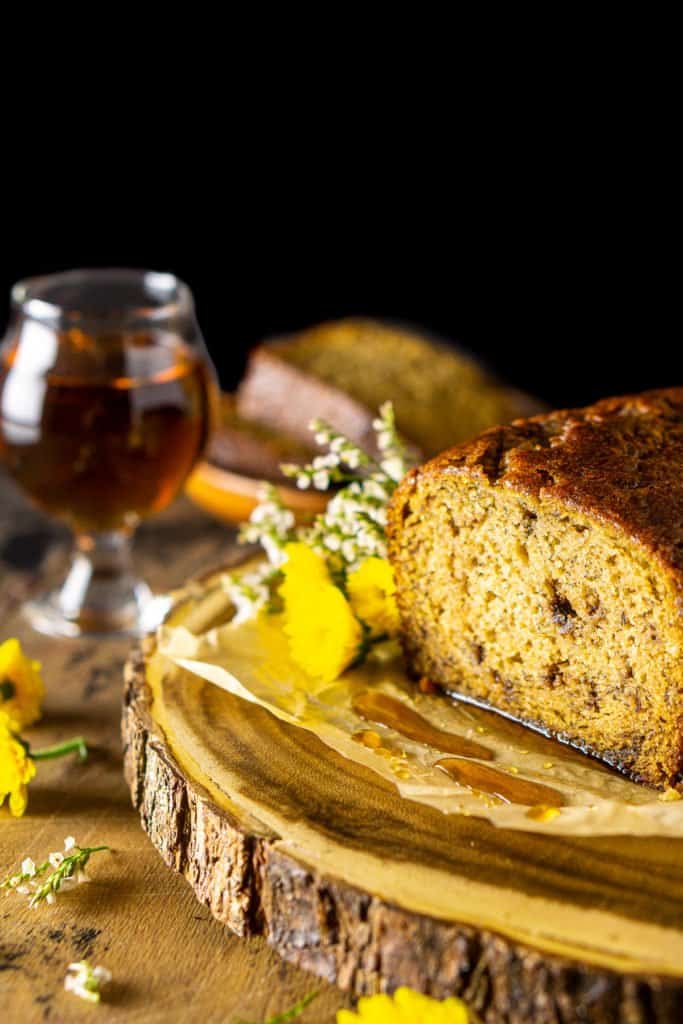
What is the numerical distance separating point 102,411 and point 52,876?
1.36 meters

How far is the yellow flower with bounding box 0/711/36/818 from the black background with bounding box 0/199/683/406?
3969 millimetres

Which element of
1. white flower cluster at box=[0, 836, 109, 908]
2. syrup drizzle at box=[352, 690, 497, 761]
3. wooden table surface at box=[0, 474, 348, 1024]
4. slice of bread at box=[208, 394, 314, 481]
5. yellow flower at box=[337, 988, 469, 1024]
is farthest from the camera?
slice of bread at box=[208, 394, 314, 481]

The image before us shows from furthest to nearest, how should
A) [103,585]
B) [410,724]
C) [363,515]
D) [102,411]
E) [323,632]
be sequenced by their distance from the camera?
[103,585] < [102,411] < [363,515] < [323,632] < [410,724]

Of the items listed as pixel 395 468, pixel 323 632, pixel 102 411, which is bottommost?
pixel 323 632

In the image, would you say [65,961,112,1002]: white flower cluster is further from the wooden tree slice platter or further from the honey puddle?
the honey puddle

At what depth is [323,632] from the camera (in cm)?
276

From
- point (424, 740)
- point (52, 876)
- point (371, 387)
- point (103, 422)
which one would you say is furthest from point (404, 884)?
point (371, 387)

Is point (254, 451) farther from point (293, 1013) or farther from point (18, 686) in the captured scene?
point (293, 1013)

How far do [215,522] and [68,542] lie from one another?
511 millimetres

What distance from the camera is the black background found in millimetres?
6223

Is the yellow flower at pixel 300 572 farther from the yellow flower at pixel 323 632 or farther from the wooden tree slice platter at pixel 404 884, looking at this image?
the wooden tree slice platter at pixel 404 884

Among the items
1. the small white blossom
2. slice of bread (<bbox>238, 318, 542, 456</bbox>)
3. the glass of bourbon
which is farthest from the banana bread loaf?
slice of bread (<bbox>238, 318, 542, 456</bbox>)

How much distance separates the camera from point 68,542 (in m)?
4.19

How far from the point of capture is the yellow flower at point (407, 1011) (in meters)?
1.88
